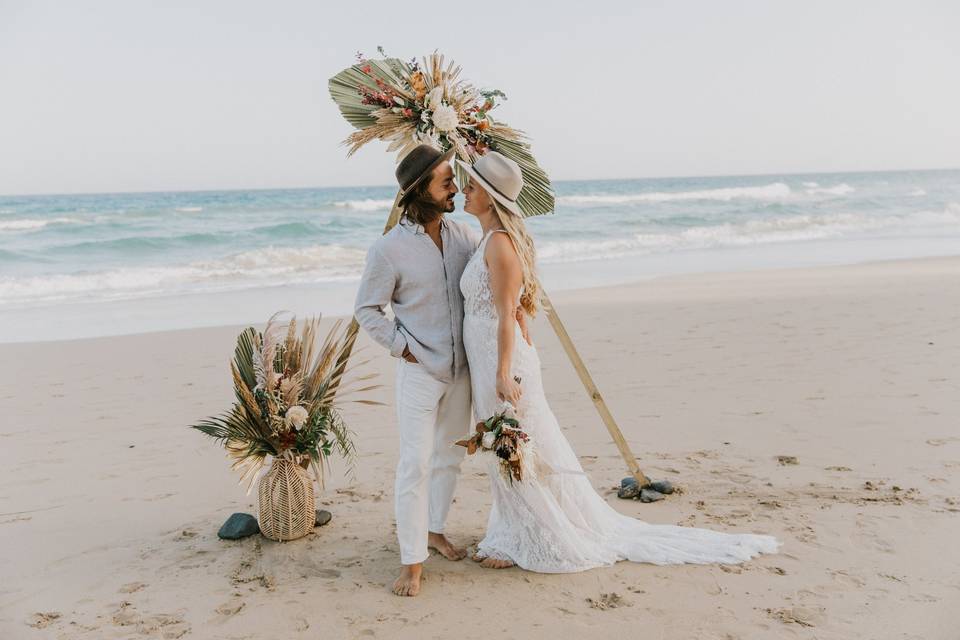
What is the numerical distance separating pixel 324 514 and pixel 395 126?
2.05m

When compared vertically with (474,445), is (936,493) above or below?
below

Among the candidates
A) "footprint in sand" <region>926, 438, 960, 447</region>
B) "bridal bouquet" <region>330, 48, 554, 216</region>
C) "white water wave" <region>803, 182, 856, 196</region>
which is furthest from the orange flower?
"white water wave" <region>803, 182, 856, 196</region>

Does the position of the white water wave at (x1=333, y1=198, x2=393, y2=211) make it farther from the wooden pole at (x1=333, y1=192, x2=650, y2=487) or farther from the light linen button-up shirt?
the light linen button-up shirt

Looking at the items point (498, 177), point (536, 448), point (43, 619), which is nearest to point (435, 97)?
point (498, 177)

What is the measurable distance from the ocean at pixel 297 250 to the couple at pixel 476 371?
7.03 metres

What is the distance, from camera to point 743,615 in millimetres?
3285

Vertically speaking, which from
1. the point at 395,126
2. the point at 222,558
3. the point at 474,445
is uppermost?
the point at 395,126

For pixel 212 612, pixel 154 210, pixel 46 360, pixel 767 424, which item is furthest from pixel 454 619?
pixel 154 210

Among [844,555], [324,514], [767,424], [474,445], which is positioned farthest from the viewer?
[767,424]

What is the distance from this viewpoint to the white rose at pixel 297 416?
13.3ft

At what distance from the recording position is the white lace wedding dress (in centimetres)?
371

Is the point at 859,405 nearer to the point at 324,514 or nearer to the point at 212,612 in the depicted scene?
the point at 324,514

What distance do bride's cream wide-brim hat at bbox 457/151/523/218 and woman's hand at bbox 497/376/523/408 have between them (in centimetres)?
76

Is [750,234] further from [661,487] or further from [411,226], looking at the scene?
[411,226]
